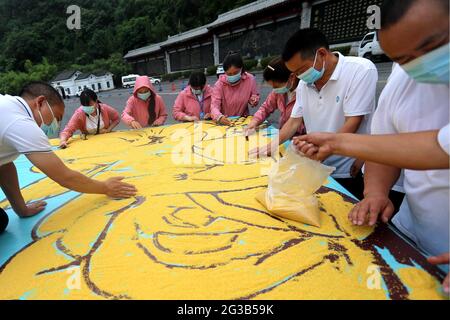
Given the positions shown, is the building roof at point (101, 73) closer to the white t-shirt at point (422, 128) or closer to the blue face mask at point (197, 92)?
the blue face mask at point (197, 92)

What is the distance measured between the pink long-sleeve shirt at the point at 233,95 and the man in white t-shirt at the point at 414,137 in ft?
7.67

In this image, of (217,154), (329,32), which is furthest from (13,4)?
(217,154)

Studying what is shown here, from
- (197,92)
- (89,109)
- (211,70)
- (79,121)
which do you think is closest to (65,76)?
(211,70)

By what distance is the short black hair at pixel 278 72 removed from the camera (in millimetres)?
2254

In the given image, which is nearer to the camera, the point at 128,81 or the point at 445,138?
the point at 445,138

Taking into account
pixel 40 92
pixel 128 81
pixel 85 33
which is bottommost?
pixel 128 81

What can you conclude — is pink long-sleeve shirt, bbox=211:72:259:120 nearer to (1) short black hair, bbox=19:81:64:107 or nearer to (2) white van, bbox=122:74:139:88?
(1) short black hair, bbox=19:81:64:107

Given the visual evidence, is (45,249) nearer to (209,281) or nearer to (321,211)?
(209,281)

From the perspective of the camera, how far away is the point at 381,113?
104 cm

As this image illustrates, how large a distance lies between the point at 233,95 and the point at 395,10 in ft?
8.65

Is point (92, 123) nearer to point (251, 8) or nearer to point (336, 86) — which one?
point (336, 86)

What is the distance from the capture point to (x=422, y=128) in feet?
2.90

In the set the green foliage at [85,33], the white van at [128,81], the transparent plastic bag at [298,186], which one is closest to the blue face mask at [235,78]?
the transparent plastic bag at [298,186]

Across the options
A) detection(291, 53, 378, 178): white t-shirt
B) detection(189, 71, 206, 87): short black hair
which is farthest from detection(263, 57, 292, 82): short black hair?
detection(189, 71, 206, 87): short black hair
